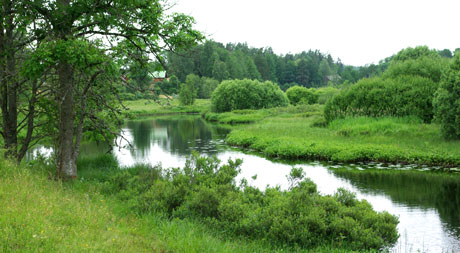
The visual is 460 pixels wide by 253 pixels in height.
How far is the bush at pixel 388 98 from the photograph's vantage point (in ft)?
89.7

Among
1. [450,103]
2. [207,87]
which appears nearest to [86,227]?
[450,103]

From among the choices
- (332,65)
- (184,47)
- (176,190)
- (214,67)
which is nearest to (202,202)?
(176,190)

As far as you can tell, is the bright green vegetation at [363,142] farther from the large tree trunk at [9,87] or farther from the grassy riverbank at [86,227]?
the large tree trunk at [9,87]

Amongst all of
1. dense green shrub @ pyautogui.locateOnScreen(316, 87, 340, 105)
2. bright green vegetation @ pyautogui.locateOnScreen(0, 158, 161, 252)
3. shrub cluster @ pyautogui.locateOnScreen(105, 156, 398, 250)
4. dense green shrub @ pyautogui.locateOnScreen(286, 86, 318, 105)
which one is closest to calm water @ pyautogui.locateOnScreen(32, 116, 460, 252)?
shrub cluster @ pyautogui.locateOnScreen(105, 156, 398, 250)

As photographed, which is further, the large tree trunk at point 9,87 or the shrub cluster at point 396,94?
the shrub cluster at point 396,94

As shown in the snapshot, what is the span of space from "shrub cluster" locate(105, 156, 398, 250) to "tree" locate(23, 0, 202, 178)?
3254 mm

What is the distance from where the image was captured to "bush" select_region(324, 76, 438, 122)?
89.7 feet

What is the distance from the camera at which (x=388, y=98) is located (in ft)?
93.7

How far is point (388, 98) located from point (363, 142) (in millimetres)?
6863

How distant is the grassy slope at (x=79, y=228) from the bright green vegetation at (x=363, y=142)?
1417 cm

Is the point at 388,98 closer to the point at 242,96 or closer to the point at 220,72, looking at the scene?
the point at 242,96

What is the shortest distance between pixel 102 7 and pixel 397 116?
23.3 metres

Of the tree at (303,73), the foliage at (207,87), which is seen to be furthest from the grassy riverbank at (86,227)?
the tree at (303,73)

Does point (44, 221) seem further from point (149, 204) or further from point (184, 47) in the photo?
point (184, 47)
